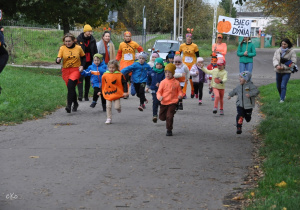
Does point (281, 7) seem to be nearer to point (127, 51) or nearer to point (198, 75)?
point (198, 75)

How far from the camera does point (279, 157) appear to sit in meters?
8.52

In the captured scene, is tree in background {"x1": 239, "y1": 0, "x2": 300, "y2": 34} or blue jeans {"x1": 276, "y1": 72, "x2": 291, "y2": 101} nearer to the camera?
tree in background {"x1": 239, "y1": 0, "x2": 300, "y2": 34}

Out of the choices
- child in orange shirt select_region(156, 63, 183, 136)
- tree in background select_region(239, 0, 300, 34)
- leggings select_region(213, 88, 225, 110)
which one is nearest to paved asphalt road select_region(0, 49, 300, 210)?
child in orange shirt select_region(156, 63, 183, 136)

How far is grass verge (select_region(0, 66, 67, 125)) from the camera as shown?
12.9 meters

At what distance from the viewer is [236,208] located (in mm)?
6062

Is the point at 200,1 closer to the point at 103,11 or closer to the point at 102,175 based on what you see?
the point at 103,11

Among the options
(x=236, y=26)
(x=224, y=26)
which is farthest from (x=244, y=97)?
(x=224, y=26)

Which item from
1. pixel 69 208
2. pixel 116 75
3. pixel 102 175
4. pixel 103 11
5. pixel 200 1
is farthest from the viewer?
pixel 200 1

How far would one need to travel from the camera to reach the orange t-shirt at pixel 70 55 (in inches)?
535

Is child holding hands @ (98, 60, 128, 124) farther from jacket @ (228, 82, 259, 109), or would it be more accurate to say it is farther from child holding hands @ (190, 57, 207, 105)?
child holding hands @ (190, 57, 207, 105)

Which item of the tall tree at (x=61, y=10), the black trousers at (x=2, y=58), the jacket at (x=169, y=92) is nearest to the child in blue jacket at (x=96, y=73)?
the jacket at (x=169, y=92)

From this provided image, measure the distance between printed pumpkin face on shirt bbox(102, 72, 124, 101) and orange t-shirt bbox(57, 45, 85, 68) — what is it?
4.53ft

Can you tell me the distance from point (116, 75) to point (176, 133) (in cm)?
230

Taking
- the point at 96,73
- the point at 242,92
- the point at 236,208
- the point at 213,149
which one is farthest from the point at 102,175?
the point at 96,73
